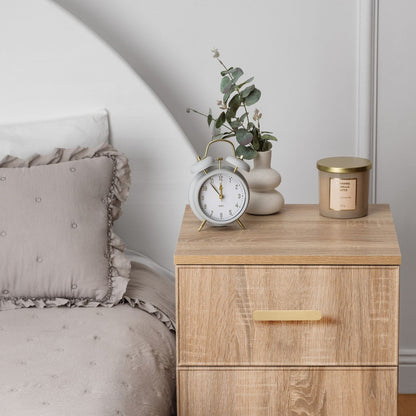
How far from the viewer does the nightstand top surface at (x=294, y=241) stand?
1521 mm

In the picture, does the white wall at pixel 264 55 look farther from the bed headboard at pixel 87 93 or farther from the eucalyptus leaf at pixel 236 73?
the eucalyptus leaf at pixel 236 73

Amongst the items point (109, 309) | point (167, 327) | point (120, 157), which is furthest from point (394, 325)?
point (120, 157)

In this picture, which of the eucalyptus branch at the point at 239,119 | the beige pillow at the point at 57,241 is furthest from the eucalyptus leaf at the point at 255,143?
the beige pillow at the point at 57,241

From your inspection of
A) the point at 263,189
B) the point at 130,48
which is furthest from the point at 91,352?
the point at 130,48

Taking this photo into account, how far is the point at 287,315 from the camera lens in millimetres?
1542

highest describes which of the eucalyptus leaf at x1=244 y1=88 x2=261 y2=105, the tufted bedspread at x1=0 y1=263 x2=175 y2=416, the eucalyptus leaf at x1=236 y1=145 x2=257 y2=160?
the eucalyptus leaf at x1=244 y1=88 x2=261 y2=105

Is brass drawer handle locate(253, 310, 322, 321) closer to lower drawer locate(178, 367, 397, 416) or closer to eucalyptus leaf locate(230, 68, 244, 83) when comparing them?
lower drawer locate(178, 367, 397, 416)

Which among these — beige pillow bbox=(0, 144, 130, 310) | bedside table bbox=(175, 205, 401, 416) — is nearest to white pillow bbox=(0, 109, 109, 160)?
beige pillow bbox=(0, 144, 130, 310)

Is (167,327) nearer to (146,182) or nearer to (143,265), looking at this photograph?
(143,265)

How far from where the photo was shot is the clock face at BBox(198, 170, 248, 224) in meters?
1.66

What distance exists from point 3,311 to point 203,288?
0.49 meters

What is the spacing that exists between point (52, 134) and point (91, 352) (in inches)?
27.9

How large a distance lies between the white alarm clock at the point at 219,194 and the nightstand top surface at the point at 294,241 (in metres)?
0.04

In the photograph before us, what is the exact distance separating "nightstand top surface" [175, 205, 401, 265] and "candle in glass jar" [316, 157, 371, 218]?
0.02 meters
